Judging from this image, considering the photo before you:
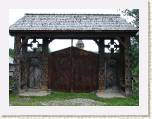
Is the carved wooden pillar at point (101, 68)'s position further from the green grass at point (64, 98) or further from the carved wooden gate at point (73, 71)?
the green grass at point (64, 98)

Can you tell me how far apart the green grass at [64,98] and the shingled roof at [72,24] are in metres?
1.44

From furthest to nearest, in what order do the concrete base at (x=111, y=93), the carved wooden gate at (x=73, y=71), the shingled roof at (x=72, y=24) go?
the carved wooden gate at (x=73, y=71) < the shingled roof at (x=72, y=24) < the concrete base at (x=111, y=93)

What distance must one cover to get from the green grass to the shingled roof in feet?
4.72

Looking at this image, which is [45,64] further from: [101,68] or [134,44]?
[134,44]

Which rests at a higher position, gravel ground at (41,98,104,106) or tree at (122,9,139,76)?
tree at (122,9,139,76)

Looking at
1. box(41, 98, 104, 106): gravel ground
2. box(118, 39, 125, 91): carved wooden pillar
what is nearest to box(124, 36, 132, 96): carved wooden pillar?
box(118, 39, 125, 91): carved wooden pillar

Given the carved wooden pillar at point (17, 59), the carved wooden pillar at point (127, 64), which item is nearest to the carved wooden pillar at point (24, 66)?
the carved wooden pillar at point (17, 59)

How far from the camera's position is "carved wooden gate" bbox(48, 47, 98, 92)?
10281 mm

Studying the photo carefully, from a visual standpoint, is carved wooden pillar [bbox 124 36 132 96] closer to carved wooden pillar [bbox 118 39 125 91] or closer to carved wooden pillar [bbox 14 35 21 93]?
carved wooden pillar [bbox 118 39 125 91]

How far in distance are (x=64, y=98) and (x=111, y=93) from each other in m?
1.10

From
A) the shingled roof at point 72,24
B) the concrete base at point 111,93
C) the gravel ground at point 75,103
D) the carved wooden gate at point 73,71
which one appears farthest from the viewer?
the carved wooden gate at point 73,71

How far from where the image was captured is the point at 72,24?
10070 millimetres

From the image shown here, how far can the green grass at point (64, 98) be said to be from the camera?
9031mm

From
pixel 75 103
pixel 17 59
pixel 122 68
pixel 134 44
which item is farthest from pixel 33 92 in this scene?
pixel 134 44
